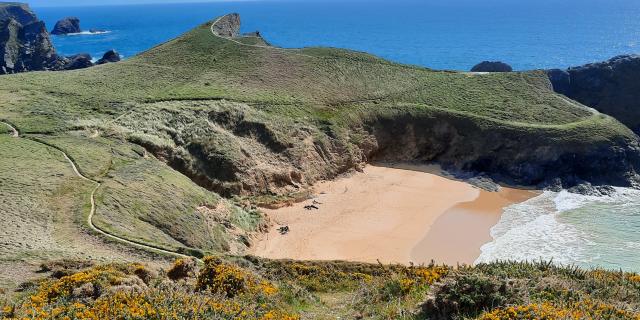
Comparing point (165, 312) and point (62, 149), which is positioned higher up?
point (165, 312)

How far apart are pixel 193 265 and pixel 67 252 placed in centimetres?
642

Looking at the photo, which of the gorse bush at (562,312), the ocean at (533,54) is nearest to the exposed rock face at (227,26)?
the ocean at (533,54)

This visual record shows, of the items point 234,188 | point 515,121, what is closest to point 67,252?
point 234,188

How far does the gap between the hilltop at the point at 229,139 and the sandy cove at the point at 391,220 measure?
2092mm

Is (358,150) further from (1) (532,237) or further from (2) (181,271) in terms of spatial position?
(2) (181,271)

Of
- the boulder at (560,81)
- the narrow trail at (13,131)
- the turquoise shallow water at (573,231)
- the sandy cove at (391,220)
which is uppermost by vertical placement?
the boulder at (560,81)

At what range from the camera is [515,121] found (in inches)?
2051

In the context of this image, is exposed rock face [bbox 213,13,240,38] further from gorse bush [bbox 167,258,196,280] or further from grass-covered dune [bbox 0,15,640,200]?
gorse bush [bbox 167,258,196,280]

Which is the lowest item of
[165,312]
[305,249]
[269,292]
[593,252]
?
[305,249]

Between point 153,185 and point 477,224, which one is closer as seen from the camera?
point 153,185

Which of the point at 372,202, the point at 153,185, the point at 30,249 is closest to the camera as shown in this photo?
the point at 30,249

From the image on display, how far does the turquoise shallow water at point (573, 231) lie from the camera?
107 feet

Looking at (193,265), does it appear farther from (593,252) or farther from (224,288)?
(593,252)

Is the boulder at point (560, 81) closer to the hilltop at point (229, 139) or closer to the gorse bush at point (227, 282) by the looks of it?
the hilltop at point (229, 139)
